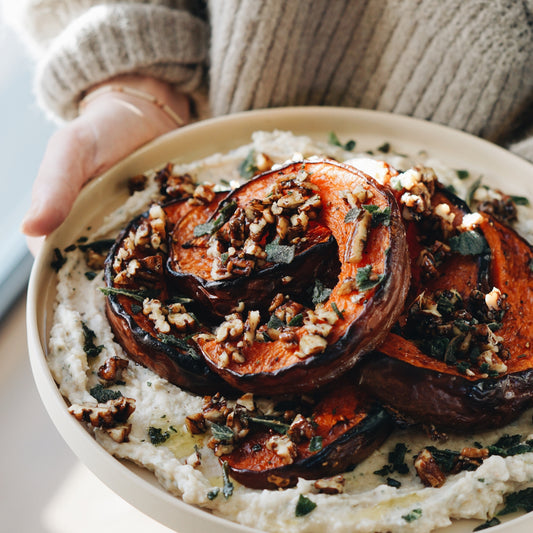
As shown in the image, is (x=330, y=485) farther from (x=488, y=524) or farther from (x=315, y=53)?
(x=315, y=53)

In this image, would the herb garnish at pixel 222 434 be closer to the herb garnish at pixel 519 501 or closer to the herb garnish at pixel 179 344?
the herb garnish at pixel 179 344

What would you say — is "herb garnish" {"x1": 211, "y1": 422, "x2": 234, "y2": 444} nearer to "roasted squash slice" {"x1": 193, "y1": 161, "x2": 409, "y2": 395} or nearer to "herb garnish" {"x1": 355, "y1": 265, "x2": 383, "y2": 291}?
"roasted squash slice" {"x1": 193, "y1": 161, "x2": 409, "y2": 395}

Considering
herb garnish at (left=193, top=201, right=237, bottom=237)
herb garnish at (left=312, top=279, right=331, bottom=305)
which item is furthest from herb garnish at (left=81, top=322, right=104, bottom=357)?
herb garnish at (left=312, top=279, right=331, bottom=305)

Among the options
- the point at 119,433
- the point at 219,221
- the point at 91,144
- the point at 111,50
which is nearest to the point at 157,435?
the point at 119,433

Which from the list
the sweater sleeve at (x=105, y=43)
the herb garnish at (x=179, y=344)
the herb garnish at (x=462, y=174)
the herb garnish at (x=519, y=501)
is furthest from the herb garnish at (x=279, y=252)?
the sweater sleeve at (x=105, y=43)

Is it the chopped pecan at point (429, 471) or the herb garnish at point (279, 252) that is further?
the herb garnish at point (279, 252)

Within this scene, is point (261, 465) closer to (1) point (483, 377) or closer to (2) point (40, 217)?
(1) point (483, 377)
